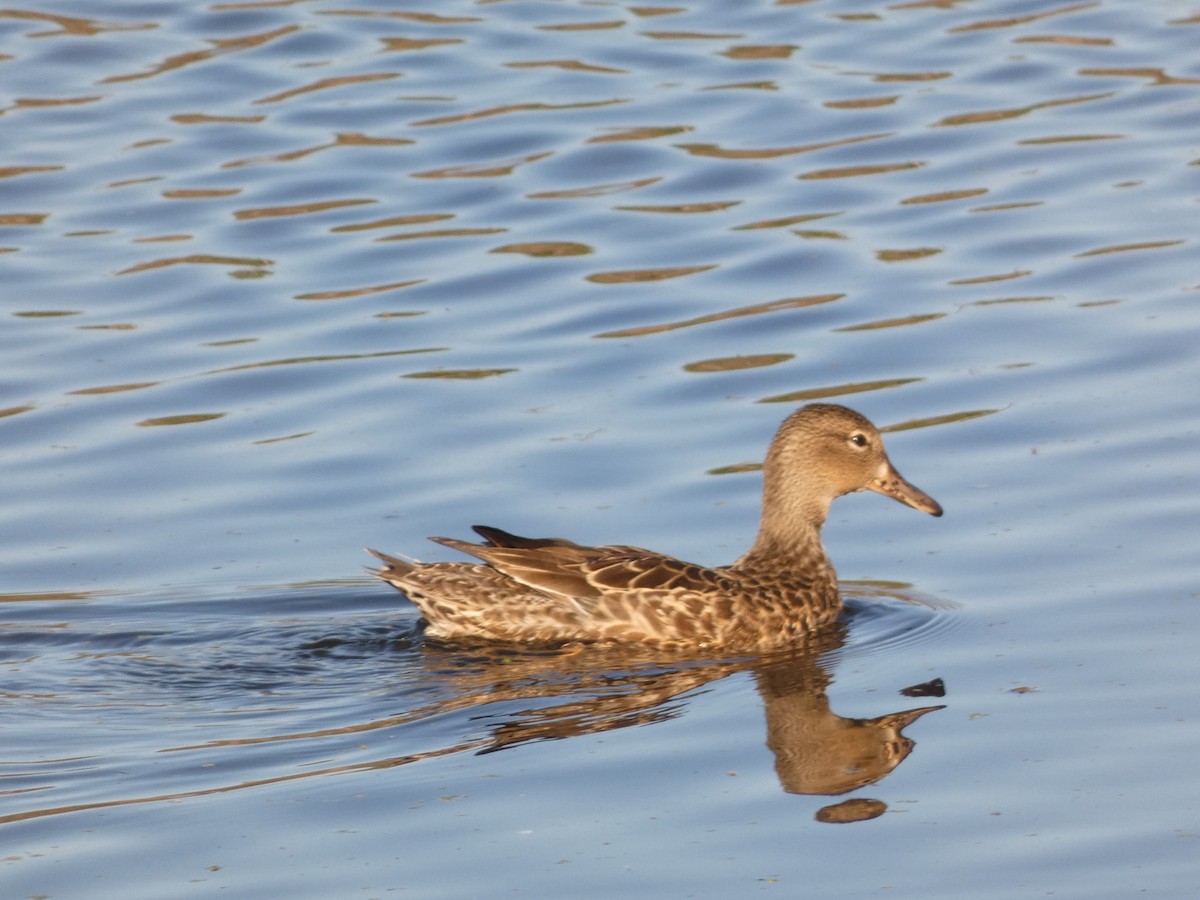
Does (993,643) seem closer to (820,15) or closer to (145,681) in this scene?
(145,681)

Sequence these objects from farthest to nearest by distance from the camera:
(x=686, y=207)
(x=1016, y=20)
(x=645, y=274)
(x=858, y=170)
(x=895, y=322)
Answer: (x=1016, y=20), (x=858, y=170), (x=686, y=207), (x=645, y=274), (x=895, y=322)

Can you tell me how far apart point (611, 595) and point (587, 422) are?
2.46 m

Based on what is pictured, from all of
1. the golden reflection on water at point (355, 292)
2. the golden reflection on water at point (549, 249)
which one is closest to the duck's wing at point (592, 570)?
the golden reflection on water at point (355, 292)

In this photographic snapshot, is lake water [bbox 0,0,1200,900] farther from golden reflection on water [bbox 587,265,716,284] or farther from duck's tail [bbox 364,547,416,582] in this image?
duck's tail [bbox 364,547,416,582]

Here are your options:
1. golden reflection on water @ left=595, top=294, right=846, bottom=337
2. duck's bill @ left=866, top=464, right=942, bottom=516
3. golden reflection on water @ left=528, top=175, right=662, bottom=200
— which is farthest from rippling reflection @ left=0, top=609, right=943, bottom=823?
golden reflection on water @ left=528, top=175, right=662, bottom=200

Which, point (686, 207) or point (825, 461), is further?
point (686, 207)

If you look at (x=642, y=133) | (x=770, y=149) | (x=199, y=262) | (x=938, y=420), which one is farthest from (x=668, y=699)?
(x=642, y=133)

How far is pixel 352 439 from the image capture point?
11898 millimetres

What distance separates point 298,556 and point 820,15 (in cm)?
1237

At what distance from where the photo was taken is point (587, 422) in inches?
468

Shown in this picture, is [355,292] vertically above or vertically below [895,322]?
above

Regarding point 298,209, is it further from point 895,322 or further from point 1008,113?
point 1008,113

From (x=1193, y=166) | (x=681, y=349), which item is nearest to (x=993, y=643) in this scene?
(x=681, y=349)

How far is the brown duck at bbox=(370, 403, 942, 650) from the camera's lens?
952 cm
